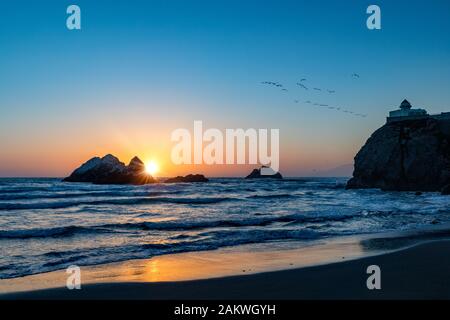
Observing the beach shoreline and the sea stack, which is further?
the sea stack

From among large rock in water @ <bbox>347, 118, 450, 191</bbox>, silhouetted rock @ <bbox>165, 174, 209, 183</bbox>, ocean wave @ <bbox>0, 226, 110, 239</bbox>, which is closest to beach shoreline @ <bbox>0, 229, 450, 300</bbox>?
ocean wave @ <bbox>0, 226, 110, 239</bbox>

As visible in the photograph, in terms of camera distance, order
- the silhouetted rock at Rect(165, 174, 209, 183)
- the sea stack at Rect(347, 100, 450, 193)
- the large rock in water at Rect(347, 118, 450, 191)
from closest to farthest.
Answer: the large rock in water at Rect(347, 118, 450, 191) < the sea stack at Rect(347, 100, 450, 193) < the silhouetted rock at Rect(165, 174, 209, 183)

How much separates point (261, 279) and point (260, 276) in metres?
0.31

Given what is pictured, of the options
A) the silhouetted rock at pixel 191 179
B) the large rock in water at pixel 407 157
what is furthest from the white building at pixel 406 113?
the silhouetted rock at pixel 191 179

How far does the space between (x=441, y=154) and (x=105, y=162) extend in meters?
73.2

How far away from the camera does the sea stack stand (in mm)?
63250

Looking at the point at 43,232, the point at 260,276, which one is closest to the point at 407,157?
the point at 43,232

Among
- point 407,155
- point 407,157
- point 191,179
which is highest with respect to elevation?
point 407,155

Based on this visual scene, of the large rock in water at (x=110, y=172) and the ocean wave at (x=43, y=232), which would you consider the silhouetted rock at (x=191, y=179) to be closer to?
the large rock in water at (x=110, y=172)

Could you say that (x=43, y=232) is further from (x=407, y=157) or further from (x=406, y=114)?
(x=406, y=114)

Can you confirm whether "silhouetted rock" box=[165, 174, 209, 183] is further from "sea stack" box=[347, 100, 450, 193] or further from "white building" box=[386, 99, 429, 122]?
"white building" box=[386, 99, 429, 122]

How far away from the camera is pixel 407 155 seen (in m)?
65.4

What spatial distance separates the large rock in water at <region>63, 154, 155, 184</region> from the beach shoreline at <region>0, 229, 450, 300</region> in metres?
89.8

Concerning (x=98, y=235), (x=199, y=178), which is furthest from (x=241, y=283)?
(x=199, y=178)
